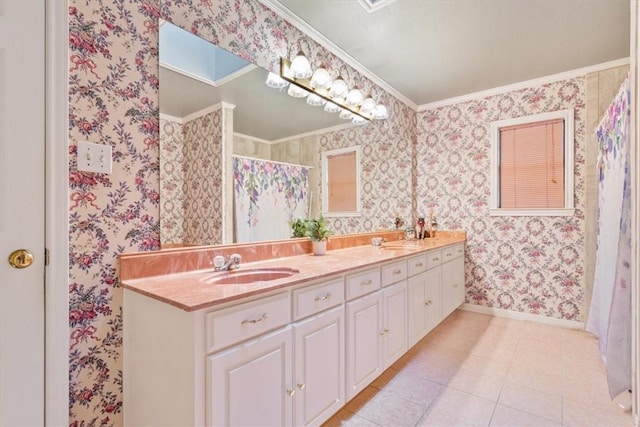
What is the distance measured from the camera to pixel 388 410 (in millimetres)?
1631

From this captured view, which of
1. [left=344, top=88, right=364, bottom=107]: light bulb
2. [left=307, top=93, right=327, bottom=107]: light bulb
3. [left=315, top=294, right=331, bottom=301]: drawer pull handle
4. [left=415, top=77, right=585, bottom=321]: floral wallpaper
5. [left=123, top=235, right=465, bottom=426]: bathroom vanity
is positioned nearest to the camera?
[left=123, top=235, right=465, bottom=426]: bathroom vanity

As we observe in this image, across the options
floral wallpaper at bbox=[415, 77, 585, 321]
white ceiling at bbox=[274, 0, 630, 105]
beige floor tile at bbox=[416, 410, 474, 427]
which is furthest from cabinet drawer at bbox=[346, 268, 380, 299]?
floral wallpaper at bbox=[415, 77, 585, 321]

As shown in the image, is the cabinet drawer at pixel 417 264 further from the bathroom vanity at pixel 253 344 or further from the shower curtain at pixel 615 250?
the shower curtain at pixel 615 250

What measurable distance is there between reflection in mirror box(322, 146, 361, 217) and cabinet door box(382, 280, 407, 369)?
0.78 metres

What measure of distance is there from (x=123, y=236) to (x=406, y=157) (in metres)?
2.86

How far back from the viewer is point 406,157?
337 centimetres

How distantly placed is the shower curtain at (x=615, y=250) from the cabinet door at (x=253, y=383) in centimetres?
178

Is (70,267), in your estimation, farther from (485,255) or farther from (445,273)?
(485,255)

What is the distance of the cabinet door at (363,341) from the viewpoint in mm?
1553

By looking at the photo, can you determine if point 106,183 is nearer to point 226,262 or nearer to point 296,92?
point 226,262

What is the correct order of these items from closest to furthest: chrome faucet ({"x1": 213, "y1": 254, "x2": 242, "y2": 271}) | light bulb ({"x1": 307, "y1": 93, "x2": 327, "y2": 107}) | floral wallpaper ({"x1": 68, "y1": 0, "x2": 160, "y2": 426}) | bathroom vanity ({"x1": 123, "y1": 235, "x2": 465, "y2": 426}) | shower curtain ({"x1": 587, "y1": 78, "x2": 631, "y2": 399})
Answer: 1. bathroom vanity ({"x1": 123, "y1": 235, "x2": 465, "y2": 426})
2. floral wallpaper ({"x1": 68, "y1": 0, "x2": 160, "y2": 426})
3. chrome faucet ({"x1": 213, "y1": 254, "x2": 242, "y2": 271})
4. shower curtain ({"x1": 587, "y1": 78, "x2": 631, "y2": 399})
5. light bulb ({"x1": 307, "y1": 93, "x2": 327, "y2": 107})

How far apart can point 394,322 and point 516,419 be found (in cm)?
75

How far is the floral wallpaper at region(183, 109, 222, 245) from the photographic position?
154 cm

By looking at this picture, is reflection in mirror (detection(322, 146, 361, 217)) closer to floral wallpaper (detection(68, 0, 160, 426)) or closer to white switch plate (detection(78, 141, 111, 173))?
floral wallpaper (detection(68, 0, 160, 426))
